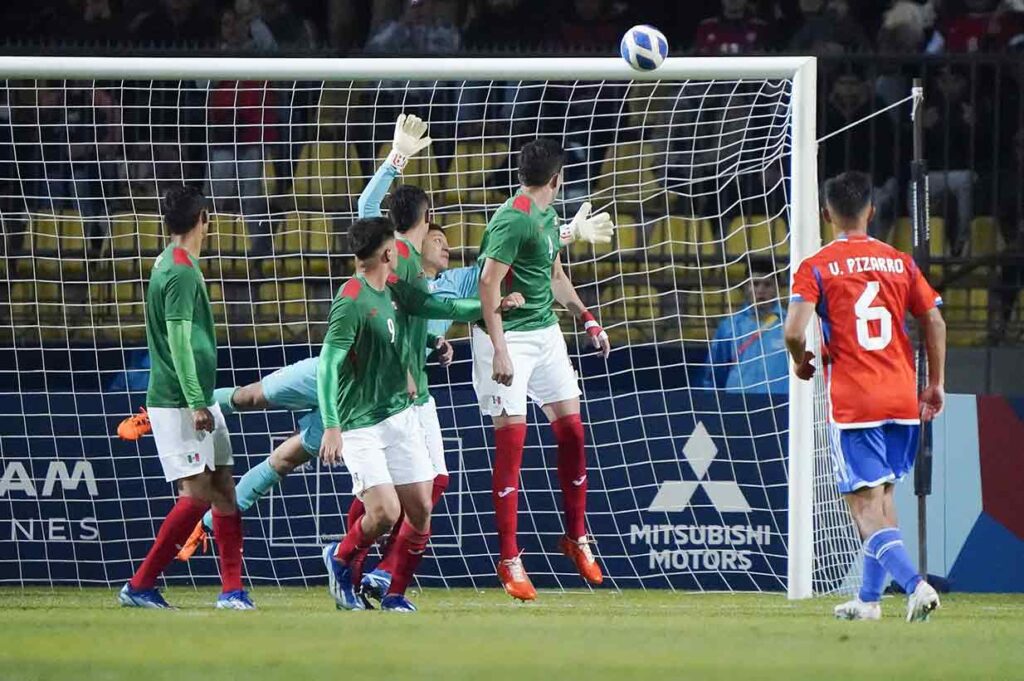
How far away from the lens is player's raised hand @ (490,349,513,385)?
8.76 m

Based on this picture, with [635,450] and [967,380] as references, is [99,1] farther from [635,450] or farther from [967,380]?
[967,380]

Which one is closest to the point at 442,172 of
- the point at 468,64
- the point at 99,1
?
the point at 468,64

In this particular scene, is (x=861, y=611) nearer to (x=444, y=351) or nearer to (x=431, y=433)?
(x=431, y=433)

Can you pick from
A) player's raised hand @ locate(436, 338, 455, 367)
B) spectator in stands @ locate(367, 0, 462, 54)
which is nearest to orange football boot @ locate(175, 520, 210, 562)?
player's raised hand @ locate(436, 338, 455, 367)

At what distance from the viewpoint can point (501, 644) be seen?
6.51m

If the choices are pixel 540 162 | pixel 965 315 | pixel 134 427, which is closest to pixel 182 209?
pixel 134 427

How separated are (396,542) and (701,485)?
313 cm

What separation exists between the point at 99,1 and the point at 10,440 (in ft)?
14.8

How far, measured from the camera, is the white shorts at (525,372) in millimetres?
9242

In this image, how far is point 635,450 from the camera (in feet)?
37.2

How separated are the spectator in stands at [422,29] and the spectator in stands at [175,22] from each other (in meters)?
1.27

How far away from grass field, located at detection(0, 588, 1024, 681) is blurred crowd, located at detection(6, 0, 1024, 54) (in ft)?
20.7

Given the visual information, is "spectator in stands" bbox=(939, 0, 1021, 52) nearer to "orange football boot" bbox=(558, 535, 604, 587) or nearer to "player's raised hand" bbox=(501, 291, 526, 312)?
"orange football boot" bbox=(558, 535, 604, 587)

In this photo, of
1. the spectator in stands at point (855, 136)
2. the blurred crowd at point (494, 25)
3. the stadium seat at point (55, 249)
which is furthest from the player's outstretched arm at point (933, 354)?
the blurred crowd at point (494, 25)
